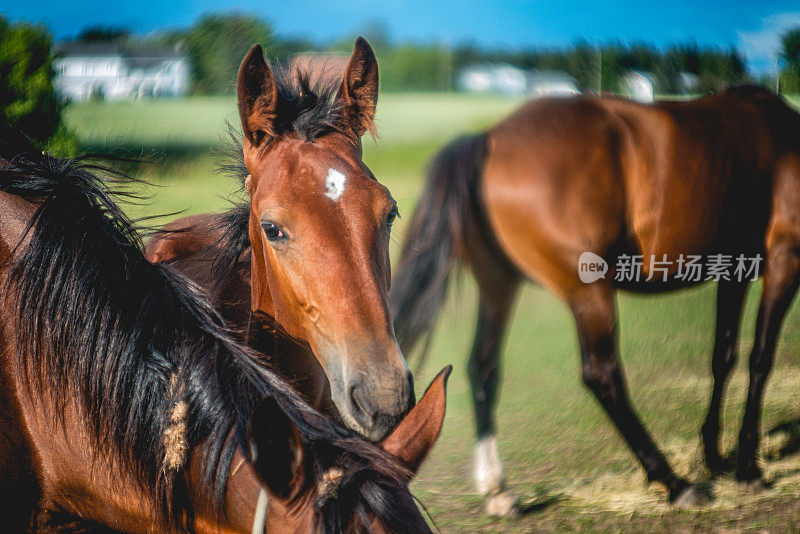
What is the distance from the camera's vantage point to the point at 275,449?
966 mm

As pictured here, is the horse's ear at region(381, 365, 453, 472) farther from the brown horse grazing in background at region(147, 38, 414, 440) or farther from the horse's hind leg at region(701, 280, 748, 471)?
the horse's hind leg at region(701, 280, 748, 471)

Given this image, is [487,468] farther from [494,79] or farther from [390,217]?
[494,79]

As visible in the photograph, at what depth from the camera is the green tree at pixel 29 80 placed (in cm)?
532

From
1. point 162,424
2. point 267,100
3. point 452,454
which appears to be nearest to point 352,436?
point 162,424

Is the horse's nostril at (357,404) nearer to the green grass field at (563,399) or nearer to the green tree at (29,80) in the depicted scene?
the green grass field at (563,399)

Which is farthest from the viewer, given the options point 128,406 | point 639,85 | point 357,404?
point 639,85

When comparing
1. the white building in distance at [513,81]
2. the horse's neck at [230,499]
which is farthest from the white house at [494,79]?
the horse's neck at [230,499]

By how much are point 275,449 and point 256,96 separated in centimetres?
120

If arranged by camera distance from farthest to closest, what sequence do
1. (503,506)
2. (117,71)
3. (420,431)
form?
(117,71) < (503,506) < (420,431)

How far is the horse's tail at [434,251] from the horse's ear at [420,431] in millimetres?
2115

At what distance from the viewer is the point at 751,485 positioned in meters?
3.49

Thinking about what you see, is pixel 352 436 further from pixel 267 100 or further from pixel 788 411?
pixel 788 411

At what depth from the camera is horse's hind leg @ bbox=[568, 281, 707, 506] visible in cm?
309

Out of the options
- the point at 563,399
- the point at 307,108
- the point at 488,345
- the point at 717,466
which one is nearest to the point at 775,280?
the point at 717,466
